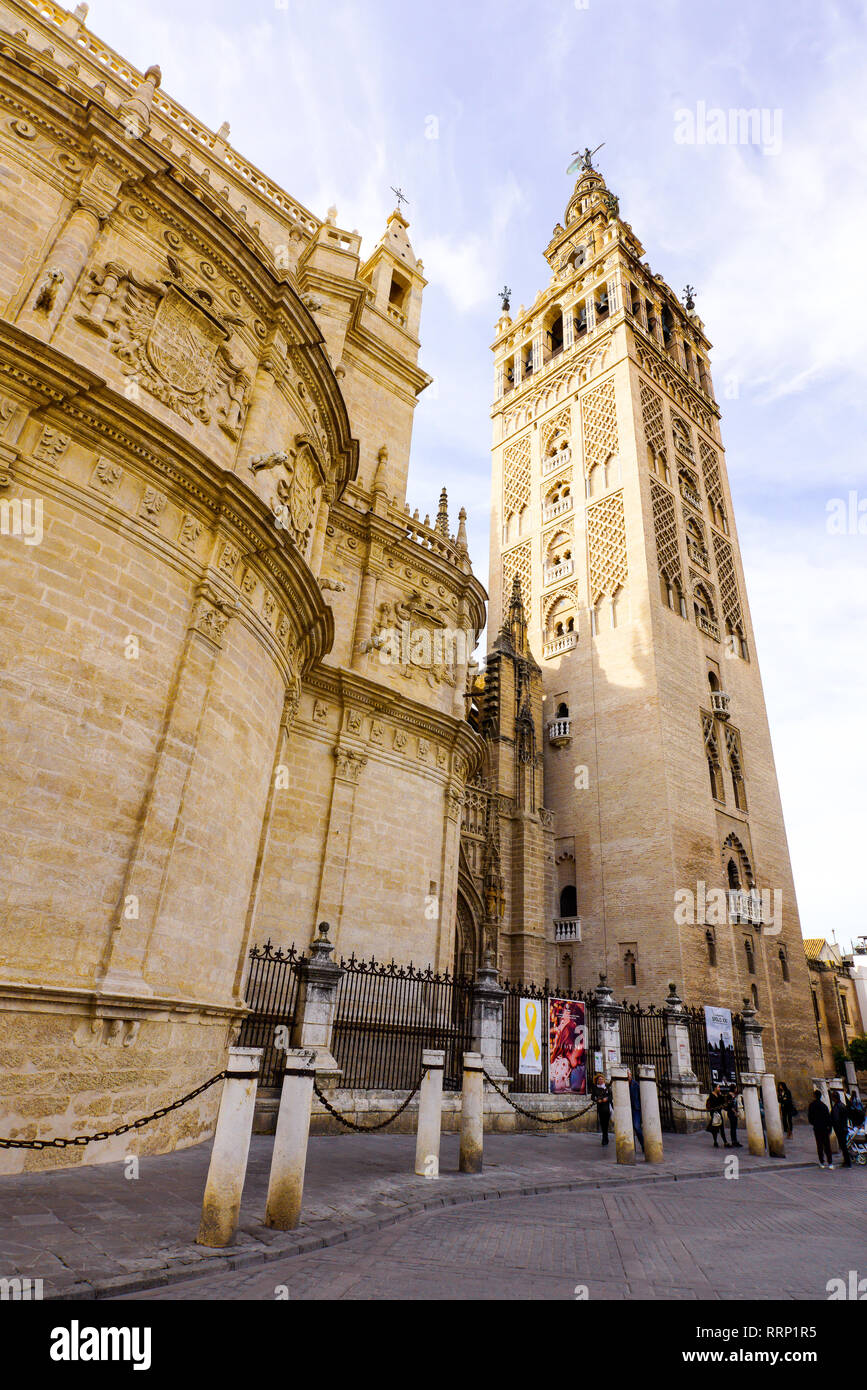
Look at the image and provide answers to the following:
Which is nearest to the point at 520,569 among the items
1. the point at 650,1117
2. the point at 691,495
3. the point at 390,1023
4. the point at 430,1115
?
the point at 691,495

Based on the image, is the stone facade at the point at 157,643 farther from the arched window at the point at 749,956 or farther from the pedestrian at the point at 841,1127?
the arched window at the point at 749,956

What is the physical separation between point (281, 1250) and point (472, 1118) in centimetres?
455

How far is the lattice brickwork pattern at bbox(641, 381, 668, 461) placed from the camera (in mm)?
30297

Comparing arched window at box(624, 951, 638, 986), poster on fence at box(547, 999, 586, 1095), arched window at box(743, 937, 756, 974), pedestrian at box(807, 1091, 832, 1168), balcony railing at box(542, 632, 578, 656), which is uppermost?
balcony railing at box(542, 632, 578, 656)

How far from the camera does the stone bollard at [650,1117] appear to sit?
11126 mm

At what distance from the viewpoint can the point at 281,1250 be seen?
4.89m

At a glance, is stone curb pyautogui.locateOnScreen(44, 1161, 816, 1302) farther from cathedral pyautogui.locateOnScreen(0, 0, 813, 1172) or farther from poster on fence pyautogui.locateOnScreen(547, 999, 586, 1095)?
poster on fence pyautogui.locateOnScreen(547, 999, 586, 1095)

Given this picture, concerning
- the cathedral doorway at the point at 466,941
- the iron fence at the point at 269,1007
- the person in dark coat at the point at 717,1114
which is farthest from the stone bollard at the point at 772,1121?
the iron fence at the point at 269,1007

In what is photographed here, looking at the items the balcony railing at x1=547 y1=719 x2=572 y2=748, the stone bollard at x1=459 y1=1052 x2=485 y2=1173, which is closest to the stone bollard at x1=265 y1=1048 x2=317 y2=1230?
the stone bollard at x1=459 y1=1052 x2=485 y2=1173

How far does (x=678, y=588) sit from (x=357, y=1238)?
26044 mm

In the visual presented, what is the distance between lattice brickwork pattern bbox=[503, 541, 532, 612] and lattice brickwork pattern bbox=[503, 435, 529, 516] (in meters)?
2.24

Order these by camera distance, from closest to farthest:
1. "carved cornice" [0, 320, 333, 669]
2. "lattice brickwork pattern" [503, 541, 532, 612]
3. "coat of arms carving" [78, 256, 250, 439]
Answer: "carved cornice" [0, 320, 333, 669] < "coat of arms carving" [78, 256, 250, 439] < "lattice brickwork pattern" [503, 541, 532, 612]

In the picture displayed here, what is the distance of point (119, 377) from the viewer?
9.88m

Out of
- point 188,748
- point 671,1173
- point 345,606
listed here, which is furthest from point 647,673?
point 188,748
